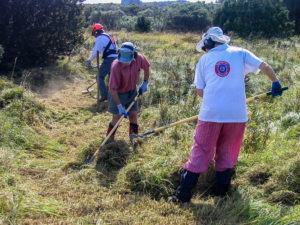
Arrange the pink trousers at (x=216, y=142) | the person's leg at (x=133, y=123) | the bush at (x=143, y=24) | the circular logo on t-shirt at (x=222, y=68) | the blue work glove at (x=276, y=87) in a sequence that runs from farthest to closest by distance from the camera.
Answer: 1. the bush at (x=143, y=24)
2. the person's leg at (x=133, y=123)
3. the blue work glove at (x=276, y=87)
4. the pink trousers at (x=216, y=142)
5. the circular logo on t-shirt at (x=222, y=68)

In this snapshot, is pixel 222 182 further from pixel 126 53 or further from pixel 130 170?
pixel 126 53

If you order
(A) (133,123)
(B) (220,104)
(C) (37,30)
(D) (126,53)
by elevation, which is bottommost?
(A) (133,123)

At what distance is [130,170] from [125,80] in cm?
132

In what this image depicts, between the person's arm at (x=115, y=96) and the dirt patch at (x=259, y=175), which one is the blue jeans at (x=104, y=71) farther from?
the dirt patch at (x=259, y=175)

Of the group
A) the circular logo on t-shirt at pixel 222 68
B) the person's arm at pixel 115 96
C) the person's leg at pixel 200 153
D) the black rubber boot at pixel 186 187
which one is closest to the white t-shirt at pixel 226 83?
the circular logo on t-shirt at pixel 222 68

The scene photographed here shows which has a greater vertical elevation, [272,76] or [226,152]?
[272,76]

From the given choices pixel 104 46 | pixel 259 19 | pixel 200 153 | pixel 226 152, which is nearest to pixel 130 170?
pixel 200 153

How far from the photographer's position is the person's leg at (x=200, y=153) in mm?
2842

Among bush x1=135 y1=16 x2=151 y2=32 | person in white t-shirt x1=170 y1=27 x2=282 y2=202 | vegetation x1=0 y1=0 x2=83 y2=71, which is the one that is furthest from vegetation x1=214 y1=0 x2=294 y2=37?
person in white t-shirt x1=170 y1=27 x2=282 y2=202

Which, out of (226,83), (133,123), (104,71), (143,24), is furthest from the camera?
(143,24)

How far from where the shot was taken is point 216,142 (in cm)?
300

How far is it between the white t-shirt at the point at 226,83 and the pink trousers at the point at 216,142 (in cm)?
10

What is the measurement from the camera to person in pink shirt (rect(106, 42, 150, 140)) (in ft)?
12.4

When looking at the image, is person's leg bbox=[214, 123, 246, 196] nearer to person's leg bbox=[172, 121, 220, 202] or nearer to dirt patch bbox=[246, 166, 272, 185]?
person's leg bbox=[172, 121, 220, 202]
